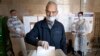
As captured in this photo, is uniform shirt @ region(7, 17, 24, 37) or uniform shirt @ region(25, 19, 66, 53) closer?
uniform shirt @ region(25, 19, 66, 53)

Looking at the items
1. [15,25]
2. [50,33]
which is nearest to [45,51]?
[50,33]

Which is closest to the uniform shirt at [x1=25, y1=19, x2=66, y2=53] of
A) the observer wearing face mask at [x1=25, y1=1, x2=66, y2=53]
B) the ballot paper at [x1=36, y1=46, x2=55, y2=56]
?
the observer wearing face mask at [x1=25, y1=1, x2=66, y2=53]

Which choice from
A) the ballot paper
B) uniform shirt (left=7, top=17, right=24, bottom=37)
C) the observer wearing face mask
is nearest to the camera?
the ballot paper

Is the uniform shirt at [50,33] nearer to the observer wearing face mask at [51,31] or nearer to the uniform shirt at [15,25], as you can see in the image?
the observer wearing face mask at [51,31]

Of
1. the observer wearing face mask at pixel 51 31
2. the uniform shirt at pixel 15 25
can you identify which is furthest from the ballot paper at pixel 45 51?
the uniform shirt at pixel 15 25

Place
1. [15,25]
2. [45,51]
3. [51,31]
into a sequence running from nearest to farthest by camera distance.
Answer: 1. [45,51]
2. [51,31]
3. [15,25]

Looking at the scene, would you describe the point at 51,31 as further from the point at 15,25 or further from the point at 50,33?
the point at 15,25

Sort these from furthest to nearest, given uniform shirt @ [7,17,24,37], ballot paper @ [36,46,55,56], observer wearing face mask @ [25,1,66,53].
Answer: uniform shirt @ [7,17,24,37] → observer wearing face mask @ [25,1,66,53] → ballot paper @ [36,46,55,56]

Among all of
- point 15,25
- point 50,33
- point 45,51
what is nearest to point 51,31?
point 50,33

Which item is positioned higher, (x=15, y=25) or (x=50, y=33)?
(x=50, y=33)

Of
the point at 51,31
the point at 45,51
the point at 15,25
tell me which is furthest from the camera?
the point at 15,25

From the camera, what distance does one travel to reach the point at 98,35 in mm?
3891

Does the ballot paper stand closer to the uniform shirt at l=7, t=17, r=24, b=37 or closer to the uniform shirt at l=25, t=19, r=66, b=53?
the uniform shirt at l=25, t=19, r=66, b=53

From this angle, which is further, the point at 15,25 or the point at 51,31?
the point at 15,25
